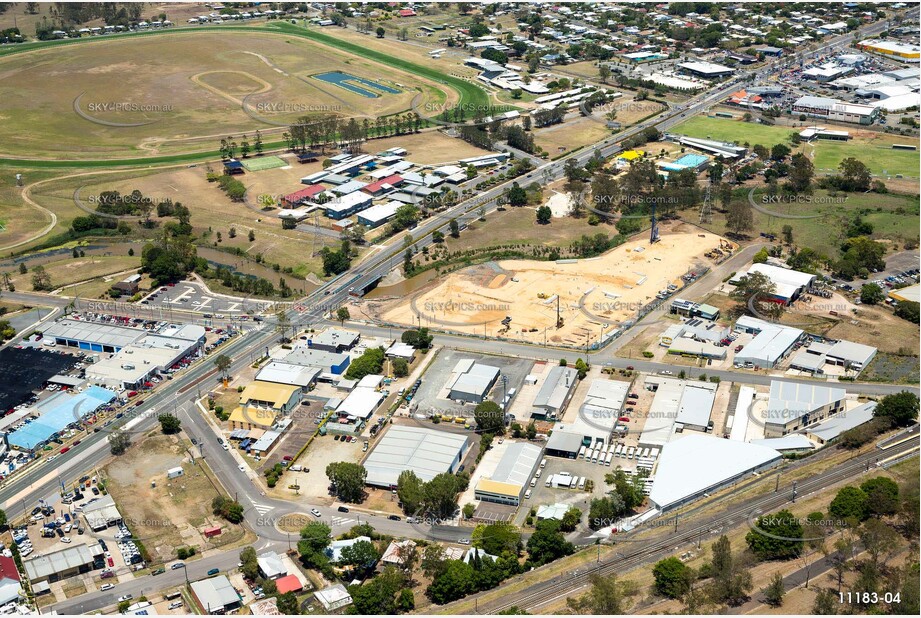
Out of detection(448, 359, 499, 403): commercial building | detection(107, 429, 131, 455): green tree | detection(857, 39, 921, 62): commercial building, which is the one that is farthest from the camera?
detection(857, 39, 921, 62): commercial building

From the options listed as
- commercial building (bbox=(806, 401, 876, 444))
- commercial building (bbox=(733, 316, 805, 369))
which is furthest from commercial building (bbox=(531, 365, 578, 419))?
commercial building (bbox=(806, 401, 876, 444))

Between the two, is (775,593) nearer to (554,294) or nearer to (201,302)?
(554,294)

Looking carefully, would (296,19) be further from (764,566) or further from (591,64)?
(764,566)

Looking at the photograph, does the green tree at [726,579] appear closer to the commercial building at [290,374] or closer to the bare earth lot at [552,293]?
the bare earth lot at [552,293]

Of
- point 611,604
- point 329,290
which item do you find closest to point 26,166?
point 329,290

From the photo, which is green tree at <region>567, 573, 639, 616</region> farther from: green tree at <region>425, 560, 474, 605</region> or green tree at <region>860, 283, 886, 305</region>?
green tree at <region>860, 283, 886, 305</region>
